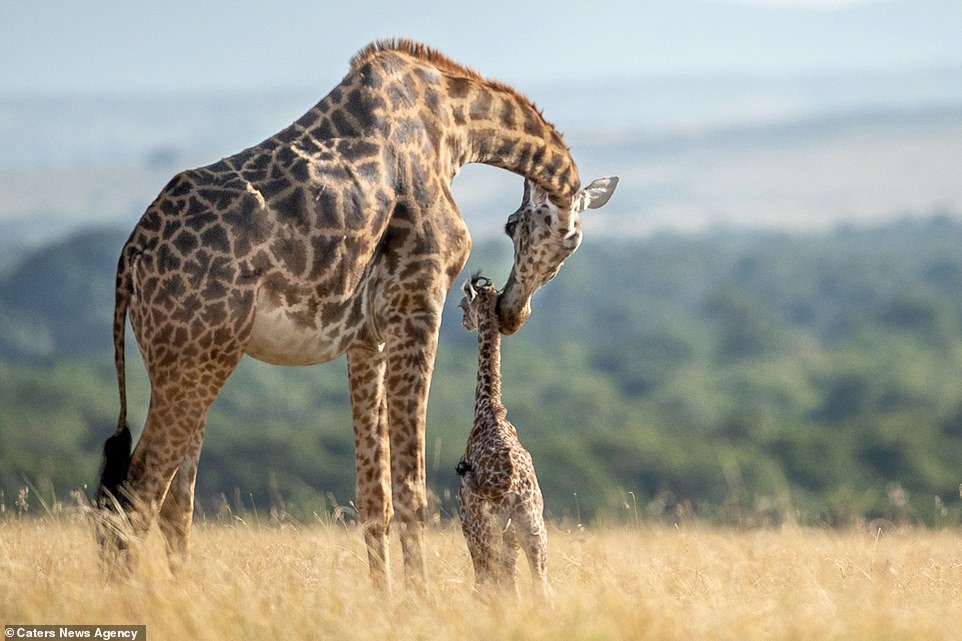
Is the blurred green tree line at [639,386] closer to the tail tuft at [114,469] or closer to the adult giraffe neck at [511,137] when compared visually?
the adult giraffe neck at [511,137]

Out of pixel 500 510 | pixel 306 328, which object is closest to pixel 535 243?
pixel 306 328

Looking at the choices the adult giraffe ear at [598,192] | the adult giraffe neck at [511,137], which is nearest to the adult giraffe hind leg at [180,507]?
the adult giraffe neck at [511,137]

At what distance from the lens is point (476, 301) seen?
10.3 m

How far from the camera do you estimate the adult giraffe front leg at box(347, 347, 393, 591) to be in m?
9.80

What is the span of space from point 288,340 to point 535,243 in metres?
2.45

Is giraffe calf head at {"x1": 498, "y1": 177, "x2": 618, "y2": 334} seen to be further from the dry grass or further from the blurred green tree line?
the blurred green tree line

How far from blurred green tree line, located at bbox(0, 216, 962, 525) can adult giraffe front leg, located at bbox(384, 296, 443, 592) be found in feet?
134

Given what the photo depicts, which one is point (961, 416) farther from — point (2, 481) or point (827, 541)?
point (827, 541)

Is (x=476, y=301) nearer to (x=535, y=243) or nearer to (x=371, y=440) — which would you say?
(x=535, y=243)

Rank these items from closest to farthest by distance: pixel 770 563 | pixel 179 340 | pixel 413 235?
pixel 179 340 → pixel 413 235 → pixel 770 563

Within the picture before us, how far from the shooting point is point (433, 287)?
923 centimetres

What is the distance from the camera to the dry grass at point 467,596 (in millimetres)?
7258

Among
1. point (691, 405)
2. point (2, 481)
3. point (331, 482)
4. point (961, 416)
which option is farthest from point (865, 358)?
point (2, 481)

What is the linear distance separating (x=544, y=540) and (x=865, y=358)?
5164 inches
